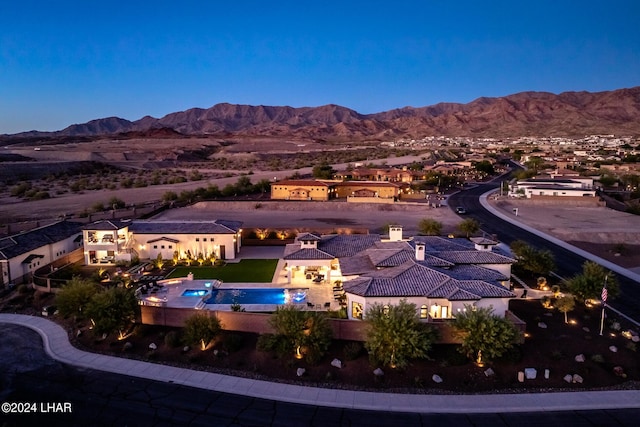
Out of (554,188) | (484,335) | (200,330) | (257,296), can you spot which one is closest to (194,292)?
(257,296)

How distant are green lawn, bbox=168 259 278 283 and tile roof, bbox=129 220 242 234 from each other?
10.8ft

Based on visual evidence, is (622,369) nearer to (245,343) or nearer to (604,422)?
(604,422)

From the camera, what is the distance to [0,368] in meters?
21.7

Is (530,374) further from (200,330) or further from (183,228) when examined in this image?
(183,228)

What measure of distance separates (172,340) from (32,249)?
715 inches

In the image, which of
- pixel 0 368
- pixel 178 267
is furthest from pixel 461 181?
pixel 0 368

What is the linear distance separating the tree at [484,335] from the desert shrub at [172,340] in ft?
45.6

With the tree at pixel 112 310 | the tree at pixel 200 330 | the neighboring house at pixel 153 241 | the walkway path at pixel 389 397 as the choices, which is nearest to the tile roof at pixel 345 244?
the neighboring house at pixel 153 241

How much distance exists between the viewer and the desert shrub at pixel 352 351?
22438 millimetres

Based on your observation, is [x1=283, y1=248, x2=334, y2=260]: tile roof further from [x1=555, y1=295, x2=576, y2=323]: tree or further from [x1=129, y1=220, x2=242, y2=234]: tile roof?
[x1=555, y1=295, x2=576, y2=323]: tree

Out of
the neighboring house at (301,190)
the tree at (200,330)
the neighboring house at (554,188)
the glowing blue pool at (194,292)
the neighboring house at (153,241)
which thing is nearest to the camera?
the tree at (200,330)

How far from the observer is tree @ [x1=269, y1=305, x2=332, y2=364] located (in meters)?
22.5

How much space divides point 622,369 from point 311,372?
1412 cm

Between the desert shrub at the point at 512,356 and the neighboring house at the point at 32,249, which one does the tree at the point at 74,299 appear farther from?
the desert shrub at the point at 512,356
